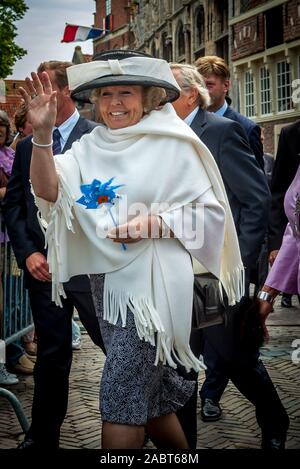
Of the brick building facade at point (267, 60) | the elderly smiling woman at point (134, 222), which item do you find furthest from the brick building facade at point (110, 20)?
the brick building facade at point (267, 60)

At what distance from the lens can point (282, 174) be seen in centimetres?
477

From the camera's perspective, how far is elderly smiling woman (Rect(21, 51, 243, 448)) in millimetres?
3273

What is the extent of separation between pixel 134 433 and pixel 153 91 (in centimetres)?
142

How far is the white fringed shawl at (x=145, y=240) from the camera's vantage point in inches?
131

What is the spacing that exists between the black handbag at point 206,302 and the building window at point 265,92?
23664mm

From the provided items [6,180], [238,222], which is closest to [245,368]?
[238,222]

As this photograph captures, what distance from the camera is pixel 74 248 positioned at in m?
3.54

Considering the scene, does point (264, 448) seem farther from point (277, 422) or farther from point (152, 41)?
point (152, 41)

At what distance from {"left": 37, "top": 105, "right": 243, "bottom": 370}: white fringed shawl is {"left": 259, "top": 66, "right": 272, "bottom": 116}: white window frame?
927 inches

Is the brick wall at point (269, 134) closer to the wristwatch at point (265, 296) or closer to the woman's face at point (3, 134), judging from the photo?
the woman's face at point (3, 134)

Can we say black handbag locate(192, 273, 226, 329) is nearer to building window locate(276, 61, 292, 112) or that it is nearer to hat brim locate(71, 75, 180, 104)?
hat brim locate(71, 75, 180, 104)

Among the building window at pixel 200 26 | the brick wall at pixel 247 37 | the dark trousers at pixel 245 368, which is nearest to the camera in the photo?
the dark trousers at pixel 245 368

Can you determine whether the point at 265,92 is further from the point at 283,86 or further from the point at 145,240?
the point at 145,240

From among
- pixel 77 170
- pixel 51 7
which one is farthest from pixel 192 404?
pixel 51 7
